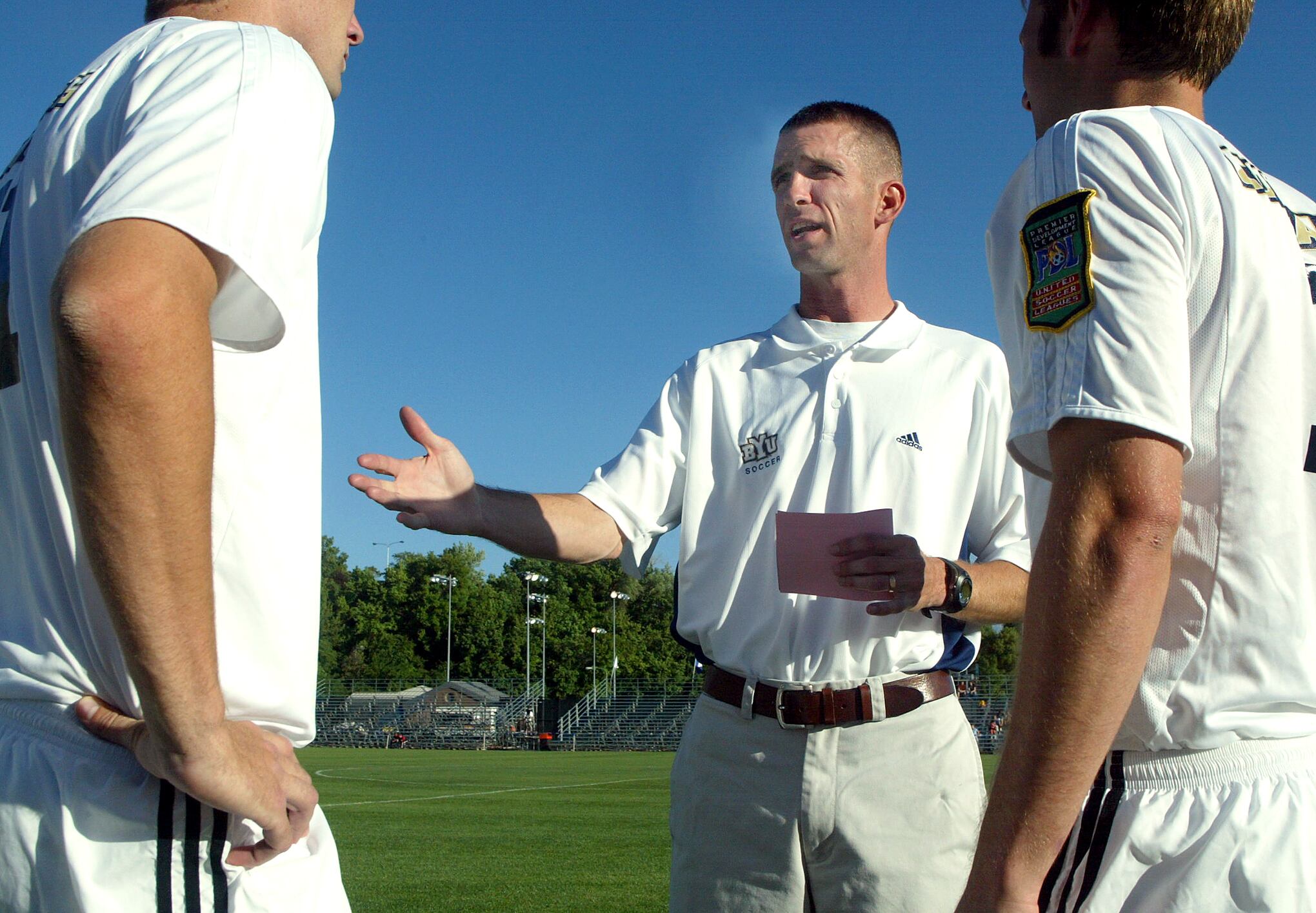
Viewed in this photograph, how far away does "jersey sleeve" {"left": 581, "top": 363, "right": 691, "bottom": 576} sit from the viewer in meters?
3.79

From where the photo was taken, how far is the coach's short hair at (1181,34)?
187 centimetres

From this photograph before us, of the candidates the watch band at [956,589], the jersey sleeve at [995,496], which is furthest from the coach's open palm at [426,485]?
the jersey sleeve at [995,496]

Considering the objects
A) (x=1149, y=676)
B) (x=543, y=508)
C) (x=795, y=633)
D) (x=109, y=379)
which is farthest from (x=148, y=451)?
(x=795, y=633)

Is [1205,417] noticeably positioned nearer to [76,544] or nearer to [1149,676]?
[1149,676]

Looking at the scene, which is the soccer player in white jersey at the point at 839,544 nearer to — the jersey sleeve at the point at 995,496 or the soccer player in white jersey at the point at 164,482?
the jersey sleeve at the point at 995,496

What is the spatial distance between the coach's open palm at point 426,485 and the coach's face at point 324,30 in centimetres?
96

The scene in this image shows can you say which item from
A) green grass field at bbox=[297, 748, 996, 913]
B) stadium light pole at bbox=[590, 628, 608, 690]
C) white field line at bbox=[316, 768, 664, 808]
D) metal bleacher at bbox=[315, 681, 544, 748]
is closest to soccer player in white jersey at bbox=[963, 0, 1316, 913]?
green grass field at bbox=[297, 748, 996, 913]

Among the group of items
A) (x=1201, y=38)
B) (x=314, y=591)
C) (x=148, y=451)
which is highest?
(x=1201, y=38)

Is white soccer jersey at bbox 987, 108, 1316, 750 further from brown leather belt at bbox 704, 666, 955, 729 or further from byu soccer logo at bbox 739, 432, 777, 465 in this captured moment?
byu soccer logo at bbox 739, 432, 777, 465

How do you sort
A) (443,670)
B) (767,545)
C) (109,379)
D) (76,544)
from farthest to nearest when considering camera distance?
(443,670) → (767,545) → (76,544) → (109,379)

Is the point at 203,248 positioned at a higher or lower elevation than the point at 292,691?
higher

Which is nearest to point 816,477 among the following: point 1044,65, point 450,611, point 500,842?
point 1044,65

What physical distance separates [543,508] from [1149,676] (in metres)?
2.12

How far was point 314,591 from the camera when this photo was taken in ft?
6.58
